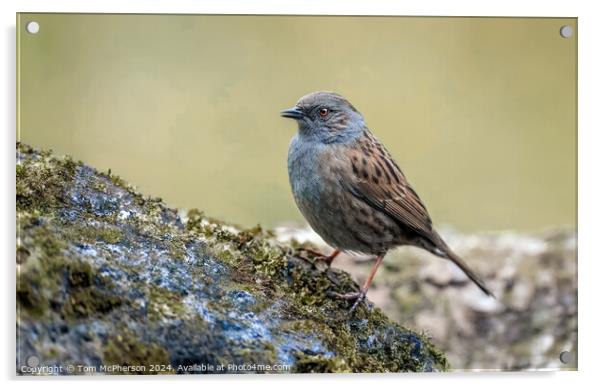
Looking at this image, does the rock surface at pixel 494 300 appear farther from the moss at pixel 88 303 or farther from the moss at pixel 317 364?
the moss at pixel 88 303

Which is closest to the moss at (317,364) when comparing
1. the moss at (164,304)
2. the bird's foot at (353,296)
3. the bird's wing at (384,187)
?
the bird's foot at (353,296)

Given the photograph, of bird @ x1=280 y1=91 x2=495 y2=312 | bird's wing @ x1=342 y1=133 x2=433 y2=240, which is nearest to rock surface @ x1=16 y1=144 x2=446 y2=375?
bird @ x1=280 y1=91 x2=495 y2=312

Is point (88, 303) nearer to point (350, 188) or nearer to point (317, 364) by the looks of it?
point (317, 364)

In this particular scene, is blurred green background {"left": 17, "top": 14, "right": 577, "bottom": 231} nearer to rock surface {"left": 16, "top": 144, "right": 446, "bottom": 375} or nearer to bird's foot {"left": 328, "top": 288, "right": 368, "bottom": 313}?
rock surface {"left": 16, "top": 144, "right": 446, "bottom": 375}

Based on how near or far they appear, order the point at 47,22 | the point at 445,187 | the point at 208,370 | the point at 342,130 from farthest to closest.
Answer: the point at 445,187, the point at 342,130, the point at 47,22, the point at 208,370

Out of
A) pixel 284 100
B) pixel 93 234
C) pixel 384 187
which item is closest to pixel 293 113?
pixel 284 100

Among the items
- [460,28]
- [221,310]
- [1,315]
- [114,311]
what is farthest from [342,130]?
[1,315]
